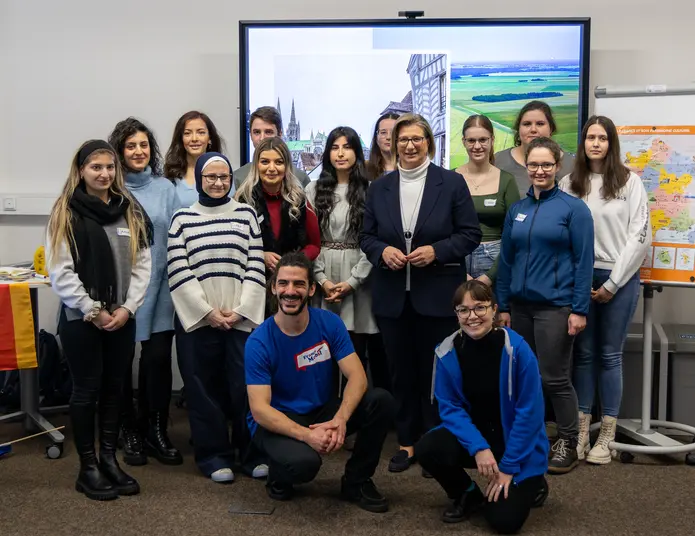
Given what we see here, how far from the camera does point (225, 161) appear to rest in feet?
10.0

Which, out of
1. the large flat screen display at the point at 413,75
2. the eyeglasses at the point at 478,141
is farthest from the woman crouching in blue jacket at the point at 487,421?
the large flat screen display at the point at 413,75

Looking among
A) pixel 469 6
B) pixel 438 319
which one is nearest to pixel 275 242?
pixel 438 319

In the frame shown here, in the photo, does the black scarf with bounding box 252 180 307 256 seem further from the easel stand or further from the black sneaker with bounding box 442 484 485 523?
the easel stand

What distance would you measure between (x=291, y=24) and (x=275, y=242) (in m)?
1.58

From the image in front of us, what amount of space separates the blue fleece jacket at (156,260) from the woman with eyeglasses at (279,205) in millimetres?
338

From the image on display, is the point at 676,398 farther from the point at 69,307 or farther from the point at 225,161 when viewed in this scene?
the point at 69,307

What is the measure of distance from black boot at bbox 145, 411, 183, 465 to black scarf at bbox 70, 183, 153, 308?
2.35 feet

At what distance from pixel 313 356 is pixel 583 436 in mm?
1313

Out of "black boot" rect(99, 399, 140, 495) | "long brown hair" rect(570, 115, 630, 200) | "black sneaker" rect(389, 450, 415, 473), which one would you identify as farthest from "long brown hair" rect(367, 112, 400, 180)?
"black boot" rect(99, 399, 140, 495)

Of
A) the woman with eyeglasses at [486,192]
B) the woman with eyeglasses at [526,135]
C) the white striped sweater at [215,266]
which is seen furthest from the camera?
the woman with eyeglasses at [526,135]

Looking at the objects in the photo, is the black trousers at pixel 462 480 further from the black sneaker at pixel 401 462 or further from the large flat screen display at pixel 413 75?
the large flat screen display at pixel 413 75

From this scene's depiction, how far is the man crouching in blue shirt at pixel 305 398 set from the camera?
2.66m

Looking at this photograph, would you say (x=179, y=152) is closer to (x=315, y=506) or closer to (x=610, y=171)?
(x=315, y=506)

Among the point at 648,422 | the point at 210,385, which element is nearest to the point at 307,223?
the point at 210,385
